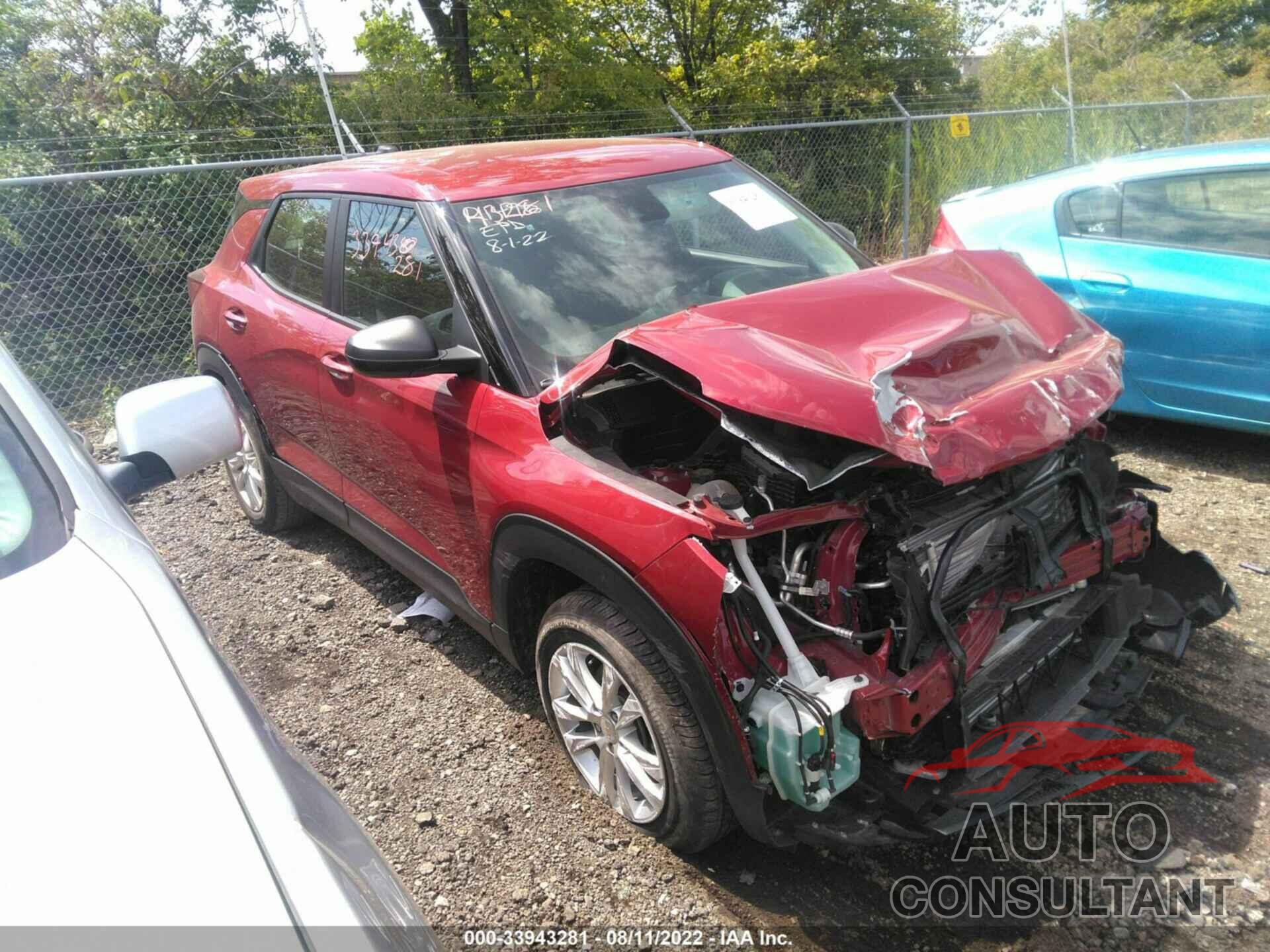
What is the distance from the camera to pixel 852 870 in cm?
255

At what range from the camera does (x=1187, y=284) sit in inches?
179

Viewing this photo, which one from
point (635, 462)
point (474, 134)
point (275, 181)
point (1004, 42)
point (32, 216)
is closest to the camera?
point (635, 462)

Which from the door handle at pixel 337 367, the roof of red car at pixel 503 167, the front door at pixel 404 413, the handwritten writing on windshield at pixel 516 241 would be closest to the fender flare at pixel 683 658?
the front door at pixel 404 413

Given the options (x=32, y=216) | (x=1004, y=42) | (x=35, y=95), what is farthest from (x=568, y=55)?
(x=1004, y=42)

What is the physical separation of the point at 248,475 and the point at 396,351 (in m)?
2.55

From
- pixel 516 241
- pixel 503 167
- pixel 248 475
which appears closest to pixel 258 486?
pixel 248 475

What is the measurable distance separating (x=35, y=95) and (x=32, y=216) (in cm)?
272

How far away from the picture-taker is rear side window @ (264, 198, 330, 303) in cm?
376

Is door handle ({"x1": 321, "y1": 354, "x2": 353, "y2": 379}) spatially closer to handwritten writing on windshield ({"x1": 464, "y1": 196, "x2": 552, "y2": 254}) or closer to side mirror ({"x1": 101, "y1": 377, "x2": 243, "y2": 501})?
handwritten writing on windshield ({"x1": 464, "y1": 196, "x2": 552, "y2": 254})

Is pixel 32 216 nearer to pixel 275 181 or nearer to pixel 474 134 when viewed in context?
pixel 275 181

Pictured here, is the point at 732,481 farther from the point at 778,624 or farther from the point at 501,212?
the point at 501,212

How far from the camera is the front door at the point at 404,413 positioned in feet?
9.75

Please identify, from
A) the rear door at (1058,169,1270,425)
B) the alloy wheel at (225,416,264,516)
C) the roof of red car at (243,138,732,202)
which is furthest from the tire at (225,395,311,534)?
the rear door at (1058,169,1270,425)

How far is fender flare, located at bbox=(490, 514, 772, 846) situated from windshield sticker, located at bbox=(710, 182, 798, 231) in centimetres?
166
